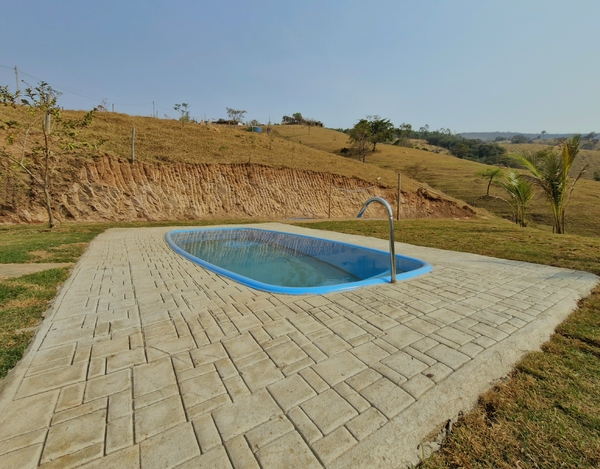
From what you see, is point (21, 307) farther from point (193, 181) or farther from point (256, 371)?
point (193, 181)

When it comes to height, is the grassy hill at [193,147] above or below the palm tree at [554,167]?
Answer: above

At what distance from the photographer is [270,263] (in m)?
7.06

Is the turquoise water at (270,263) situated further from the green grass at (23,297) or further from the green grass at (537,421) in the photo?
the green grass at (537,421)

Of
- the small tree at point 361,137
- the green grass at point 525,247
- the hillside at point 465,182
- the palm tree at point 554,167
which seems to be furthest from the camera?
the small tree at point 361,137

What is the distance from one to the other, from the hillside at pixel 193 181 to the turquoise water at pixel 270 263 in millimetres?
7644

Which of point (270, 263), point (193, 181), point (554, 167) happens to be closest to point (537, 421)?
point (270, 263)

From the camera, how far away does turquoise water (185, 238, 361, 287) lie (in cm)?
584

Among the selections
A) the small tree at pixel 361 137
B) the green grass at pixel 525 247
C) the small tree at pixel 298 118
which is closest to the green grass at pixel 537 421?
the green grass at pixel 525 247

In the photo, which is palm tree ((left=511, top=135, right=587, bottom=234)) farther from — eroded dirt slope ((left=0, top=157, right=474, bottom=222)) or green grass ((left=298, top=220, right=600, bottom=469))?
eroded dirt slope ((left=0, top=157, right=474, bottom=222))

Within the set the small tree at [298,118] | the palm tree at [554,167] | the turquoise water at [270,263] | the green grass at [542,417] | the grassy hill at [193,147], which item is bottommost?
the turquoise water at [270,263]

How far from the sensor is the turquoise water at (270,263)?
584cm

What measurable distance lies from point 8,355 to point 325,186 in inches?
756

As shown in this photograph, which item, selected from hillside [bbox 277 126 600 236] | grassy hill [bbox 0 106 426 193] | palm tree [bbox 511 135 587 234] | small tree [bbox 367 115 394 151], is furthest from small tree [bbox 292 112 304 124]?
palm tree [bbox 511 135 587 234]

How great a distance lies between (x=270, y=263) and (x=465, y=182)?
1291 inches
